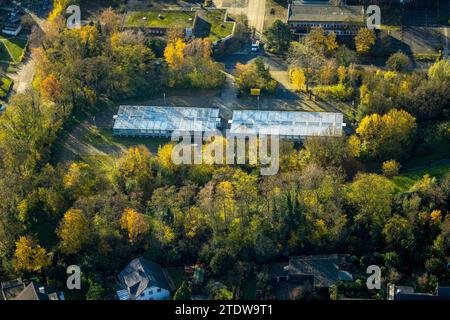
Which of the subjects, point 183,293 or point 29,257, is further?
point 29,257

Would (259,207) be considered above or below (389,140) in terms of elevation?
below

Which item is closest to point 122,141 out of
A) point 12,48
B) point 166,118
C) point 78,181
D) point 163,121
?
point 163,121

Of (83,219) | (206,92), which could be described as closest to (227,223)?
(83,219)

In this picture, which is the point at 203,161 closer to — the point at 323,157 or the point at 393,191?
the point at 323,157

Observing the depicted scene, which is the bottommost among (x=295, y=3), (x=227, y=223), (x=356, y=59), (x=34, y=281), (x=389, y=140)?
(x=34, y=281)

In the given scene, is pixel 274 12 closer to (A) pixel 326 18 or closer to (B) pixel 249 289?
(A) pixel 326 18

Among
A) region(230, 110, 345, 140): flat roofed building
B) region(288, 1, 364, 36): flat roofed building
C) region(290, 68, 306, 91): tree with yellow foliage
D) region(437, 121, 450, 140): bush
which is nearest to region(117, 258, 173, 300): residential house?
region(230, 110, 345, 140): flat roofed building
